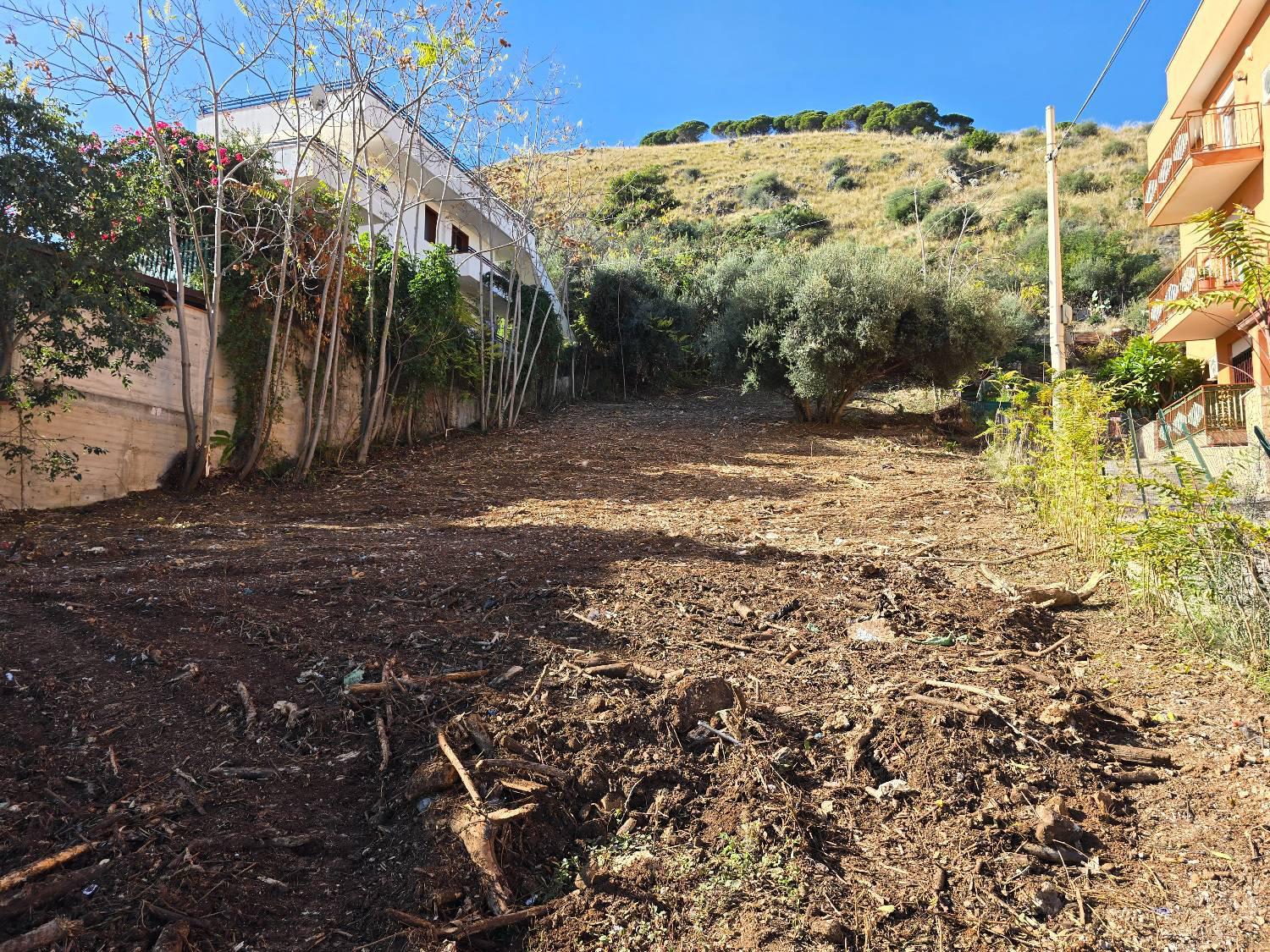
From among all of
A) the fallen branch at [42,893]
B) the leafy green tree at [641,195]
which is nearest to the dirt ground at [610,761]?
the fallen branch at [42,893]

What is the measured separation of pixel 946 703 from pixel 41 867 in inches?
117

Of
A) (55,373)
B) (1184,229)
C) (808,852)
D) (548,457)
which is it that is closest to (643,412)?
(548,457)

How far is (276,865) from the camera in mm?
2158

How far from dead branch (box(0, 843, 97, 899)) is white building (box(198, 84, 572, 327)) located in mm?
7771

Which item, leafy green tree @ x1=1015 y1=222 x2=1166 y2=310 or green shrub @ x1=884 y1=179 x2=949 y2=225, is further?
green shrub @ x1=884 y1=179 x2=949 y2=225

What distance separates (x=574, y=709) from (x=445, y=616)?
1311mm

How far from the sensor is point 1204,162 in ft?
44.2

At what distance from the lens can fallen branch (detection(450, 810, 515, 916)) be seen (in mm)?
2100

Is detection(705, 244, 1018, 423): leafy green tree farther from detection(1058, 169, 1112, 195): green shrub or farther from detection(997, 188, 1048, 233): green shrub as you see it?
detection(1058, 169, 1112, 195): green shrub

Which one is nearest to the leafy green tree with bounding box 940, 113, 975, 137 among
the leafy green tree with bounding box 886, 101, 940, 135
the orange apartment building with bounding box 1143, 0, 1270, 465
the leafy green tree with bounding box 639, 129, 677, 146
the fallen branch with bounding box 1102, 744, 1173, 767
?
the leafy green tree with bounding box 886, 101, 940, 135

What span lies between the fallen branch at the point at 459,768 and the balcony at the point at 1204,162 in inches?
599

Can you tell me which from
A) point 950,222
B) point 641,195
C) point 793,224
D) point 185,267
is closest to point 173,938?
point 185,267

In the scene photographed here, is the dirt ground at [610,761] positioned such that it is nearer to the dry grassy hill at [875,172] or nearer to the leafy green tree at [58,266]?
the leafy green tree at [58,266]

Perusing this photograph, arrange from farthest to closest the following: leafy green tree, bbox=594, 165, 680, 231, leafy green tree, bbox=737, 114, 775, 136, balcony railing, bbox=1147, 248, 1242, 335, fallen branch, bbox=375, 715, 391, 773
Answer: leafy green tree, bbox=737, 114, 775, 136, leafy green tree, bbox=594, 165, 680, 231, balcony railing, bbox=1147, 248, 1242, 335, fallen branch, bbox=375, 715, 391, 773
